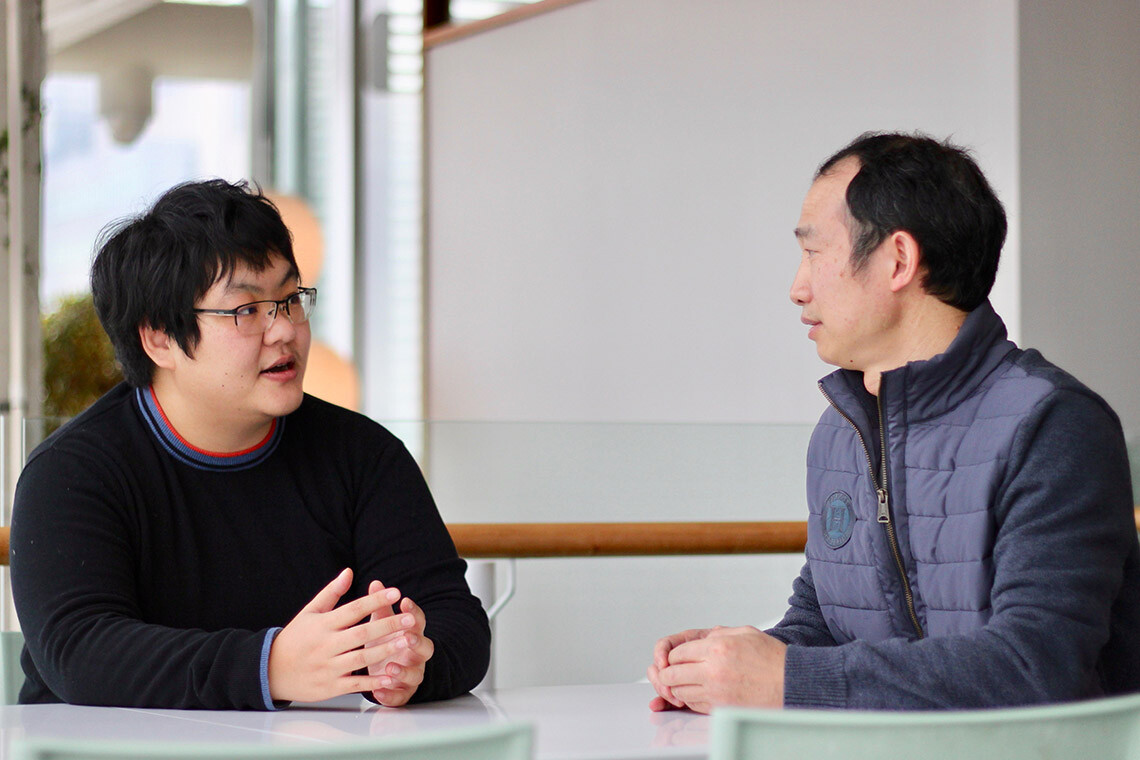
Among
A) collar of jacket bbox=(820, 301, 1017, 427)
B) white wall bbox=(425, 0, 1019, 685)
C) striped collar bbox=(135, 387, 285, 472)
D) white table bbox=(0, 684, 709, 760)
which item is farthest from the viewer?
white wall bbox=(425, 0, 1019, 685)

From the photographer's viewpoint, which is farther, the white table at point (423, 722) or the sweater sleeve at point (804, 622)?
the sweater sleeve at point (804, 622)

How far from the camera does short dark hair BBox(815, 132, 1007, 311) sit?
1597mm

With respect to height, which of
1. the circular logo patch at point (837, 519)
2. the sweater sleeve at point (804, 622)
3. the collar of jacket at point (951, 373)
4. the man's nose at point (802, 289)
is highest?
the man's nose at point (802, 289)

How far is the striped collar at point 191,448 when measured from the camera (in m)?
1.78

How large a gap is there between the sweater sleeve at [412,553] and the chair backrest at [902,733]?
68 cm

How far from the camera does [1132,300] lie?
3.38m

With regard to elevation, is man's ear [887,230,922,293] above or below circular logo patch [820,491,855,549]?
above

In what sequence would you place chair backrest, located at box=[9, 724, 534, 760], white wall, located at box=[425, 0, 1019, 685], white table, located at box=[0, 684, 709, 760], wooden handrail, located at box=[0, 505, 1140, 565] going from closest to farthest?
1. chair backrest, located at box=[9, 724, 534, 760]
2. white table, located at box=[0, 684, 709, 760]
3. wooden handrail, located at box=[0, 505, 1140, 565]
4. white wall, located at box=[425, 0, 1019, 685]

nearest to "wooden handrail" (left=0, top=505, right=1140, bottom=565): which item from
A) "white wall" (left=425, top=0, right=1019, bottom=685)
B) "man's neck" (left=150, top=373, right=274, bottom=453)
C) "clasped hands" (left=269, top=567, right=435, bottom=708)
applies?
"white wall" (left=425, top=0, right=1019, bottom=685)

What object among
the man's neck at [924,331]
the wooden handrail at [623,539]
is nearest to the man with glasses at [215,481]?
the man's neck at [924,331]

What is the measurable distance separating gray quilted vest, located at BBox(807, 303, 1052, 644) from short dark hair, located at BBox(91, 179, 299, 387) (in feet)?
2.55

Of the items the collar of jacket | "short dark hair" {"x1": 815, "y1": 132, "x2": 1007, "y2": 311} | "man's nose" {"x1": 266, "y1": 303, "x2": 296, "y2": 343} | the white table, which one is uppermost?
"short dark hair" {"x1": 815, "y1": 132, "x2": 1007, "y2": 311}

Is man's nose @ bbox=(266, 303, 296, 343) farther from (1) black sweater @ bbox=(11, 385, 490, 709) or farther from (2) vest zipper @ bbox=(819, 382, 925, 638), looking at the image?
(2) vest zipper @ bbox=(819, 382, 925, 638)

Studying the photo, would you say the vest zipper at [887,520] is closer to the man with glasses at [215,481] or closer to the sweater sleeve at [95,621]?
the man with glasses at [215,481]
